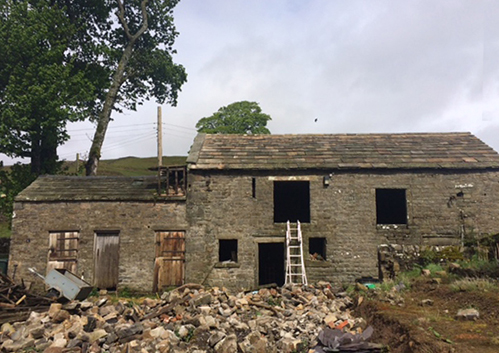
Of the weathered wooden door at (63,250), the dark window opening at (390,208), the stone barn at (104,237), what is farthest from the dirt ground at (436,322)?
the weathered wooden door at (63,250)

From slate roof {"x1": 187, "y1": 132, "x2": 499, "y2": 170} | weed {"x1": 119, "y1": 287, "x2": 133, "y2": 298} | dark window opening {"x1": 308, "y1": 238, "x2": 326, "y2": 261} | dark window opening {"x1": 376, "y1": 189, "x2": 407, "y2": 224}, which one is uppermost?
slate roof {"x1": 187, "y1": 132, "x2": 499, "y2": 170}

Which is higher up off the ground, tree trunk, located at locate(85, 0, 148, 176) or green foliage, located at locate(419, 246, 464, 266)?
tree trunk, located at locate(85, 0, 148, 176)

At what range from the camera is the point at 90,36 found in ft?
76.1

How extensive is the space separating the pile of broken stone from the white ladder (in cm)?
211

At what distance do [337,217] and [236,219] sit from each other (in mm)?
3906

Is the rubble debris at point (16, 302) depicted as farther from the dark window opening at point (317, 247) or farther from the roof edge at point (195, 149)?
the dark window opening at point (317, 247)

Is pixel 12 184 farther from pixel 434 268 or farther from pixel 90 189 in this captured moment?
pixel 434 268

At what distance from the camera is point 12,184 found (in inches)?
765

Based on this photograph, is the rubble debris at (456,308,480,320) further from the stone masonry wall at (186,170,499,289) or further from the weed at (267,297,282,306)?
the stone masonry wall at (186,170,499,289)

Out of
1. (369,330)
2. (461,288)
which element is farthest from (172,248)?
(461,288)

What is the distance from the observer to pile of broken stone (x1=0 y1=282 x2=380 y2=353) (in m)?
7.63

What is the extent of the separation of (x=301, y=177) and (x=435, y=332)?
844 cm

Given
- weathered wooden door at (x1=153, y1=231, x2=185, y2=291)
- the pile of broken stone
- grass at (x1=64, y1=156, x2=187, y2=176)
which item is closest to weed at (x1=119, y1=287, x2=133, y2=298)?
weathered wooden door at (x1=153, y1=231, x2=185, y2=291)

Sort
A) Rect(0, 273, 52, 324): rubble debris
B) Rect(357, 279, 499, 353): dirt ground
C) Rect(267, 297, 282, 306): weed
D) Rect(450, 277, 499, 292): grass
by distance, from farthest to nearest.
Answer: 1. Rect(267, 297, 282, 306): weed
2. Rect(0, 273, 52, 324): rubble debris
3. Rect(450, 277, 499, 292): grass
4. Rect(357, 279, 499, 353): dirt ground
